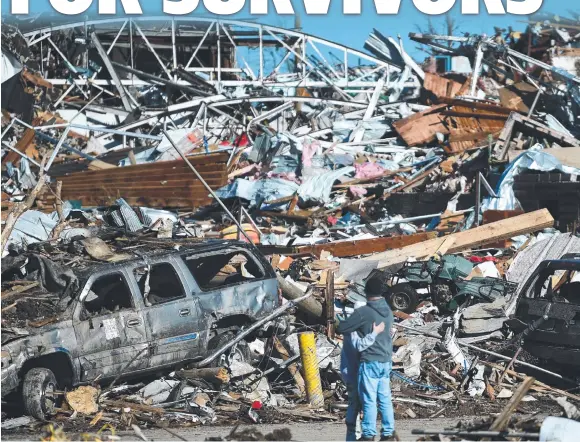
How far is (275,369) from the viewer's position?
35.9ft

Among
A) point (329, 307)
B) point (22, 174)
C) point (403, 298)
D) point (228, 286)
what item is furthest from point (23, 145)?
point (228, 286)

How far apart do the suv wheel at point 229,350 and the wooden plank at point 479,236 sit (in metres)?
5.00

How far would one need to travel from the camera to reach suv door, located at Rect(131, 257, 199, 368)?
1049 cm

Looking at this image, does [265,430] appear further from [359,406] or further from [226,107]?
[226,107]

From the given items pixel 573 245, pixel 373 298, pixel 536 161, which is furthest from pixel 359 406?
pixel 536 161

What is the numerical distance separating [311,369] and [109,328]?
225 cm

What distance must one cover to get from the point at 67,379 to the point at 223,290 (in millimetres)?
2312

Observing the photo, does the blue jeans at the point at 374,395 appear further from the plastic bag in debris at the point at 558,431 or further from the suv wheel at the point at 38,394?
the suv wheel at the point at 38,394

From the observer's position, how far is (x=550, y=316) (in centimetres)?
1103

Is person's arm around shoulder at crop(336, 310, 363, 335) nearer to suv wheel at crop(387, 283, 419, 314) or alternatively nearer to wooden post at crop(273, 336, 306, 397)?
wooden post at crop(273, 336, 306, 397)

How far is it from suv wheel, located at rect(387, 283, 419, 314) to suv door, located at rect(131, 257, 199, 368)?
4.58m

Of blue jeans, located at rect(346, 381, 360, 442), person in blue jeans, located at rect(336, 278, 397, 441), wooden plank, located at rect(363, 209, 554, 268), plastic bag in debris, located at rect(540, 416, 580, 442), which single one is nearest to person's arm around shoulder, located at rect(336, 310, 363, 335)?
person in blue jeans, located at rect(336, 278, 397, 441)

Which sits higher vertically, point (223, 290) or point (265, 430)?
point (223, 290)

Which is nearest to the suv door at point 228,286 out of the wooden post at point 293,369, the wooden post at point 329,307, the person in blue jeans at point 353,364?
the wooden post at point 293,369
